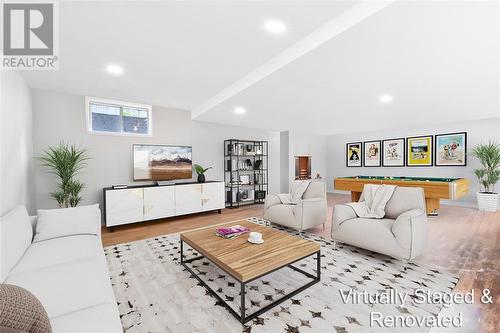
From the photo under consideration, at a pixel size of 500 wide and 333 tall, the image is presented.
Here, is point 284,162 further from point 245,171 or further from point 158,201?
point 158,201

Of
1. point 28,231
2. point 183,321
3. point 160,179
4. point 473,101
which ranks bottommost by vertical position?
point 183,321

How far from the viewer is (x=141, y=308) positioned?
5.84 ft

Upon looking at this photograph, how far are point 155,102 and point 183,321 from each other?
13.2 feet

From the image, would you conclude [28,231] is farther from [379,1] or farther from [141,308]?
[379,1]

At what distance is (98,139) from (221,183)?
2598mm

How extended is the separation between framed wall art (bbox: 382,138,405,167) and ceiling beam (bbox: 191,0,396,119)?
5645 mm

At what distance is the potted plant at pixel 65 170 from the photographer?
345 cm

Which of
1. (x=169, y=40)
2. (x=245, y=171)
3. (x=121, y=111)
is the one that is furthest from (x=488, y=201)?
(x=121, y=111)

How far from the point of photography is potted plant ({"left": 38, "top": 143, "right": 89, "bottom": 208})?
3.45 meters

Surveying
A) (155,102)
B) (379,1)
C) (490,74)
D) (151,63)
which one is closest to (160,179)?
(155,102)

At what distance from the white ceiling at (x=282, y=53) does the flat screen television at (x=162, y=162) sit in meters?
1.00

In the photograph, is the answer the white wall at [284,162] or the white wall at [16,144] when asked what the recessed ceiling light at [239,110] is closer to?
the white wall at [284,162]

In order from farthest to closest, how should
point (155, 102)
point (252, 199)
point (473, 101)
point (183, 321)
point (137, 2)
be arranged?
1. point (252, 199)
2. point (155, 102)
3. point (473, 101)
4. point (137, 2)
5. point (183, 321)

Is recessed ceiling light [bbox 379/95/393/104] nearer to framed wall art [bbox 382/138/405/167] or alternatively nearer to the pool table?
the pool table
